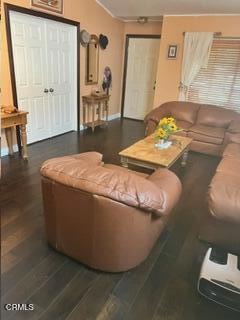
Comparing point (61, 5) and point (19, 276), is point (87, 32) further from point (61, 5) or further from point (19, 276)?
point (19, 276)

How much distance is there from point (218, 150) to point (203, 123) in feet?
2.32

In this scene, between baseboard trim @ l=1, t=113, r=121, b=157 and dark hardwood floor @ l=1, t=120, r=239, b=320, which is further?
baseboard trim @ l=1, t=113, r=121, b=157

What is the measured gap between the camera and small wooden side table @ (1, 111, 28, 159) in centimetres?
328

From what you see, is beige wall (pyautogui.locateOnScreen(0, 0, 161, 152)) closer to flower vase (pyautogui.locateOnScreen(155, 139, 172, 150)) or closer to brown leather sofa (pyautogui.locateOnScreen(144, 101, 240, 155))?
brown leather sofa (pyautogui.locateOnScreen(144, 101, 240, 155))

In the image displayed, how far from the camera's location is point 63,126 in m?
5.10

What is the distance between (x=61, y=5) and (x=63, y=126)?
7.17ft

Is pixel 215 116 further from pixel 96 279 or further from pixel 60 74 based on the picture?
pixel 96 279

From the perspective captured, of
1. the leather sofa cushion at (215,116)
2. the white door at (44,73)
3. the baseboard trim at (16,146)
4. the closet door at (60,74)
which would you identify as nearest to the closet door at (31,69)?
the white door at (44,73)

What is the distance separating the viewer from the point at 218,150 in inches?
166

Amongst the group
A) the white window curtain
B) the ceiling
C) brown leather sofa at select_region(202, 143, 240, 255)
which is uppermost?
the ceiling

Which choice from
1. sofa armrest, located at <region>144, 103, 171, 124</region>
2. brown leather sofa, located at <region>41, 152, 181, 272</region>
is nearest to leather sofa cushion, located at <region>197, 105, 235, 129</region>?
sofa armrest, located at <region>144, 103, 171, 124</region>

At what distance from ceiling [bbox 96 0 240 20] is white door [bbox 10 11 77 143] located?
1.25m

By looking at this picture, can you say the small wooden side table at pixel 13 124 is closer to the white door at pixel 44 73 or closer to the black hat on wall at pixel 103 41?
the white door at pixel 44 73

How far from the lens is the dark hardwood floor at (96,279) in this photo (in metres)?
1.53
